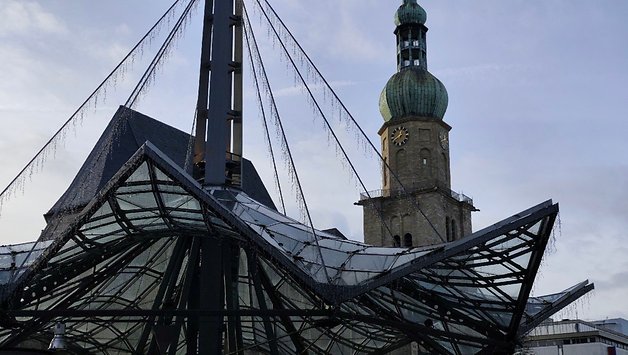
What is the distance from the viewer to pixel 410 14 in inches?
3162

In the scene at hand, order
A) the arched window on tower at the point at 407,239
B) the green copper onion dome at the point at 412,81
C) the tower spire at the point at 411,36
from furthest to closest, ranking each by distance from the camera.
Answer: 1. the tower spire at the point at 411,36
2. the green copper onion dome at the point at 412,81
3. the arched window on tower at the point at 407,239

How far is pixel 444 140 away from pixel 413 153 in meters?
3.67

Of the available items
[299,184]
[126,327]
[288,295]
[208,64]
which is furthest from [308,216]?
[126,327]

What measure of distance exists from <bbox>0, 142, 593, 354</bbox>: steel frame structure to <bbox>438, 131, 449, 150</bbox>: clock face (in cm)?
4096

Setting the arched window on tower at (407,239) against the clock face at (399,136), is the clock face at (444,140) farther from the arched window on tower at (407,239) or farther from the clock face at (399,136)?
the arched window on tower at (407,239)

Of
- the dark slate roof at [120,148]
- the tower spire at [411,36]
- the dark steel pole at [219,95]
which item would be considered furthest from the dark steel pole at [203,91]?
the tower spire at [411,36]

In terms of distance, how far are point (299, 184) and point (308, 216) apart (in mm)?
1130

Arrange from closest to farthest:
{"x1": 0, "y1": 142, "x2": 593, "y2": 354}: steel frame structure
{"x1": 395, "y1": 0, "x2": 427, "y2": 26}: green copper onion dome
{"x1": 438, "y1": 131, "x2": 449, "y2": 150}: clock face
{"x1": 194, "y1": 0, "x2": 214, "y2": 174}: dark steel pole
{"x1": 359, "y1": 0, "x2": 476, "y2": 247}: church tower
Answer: {"x1": 0, "y1": 142, "x2": 593, "y2": 354}: steel frame structure
{"x1": 194, "y1": 0, "x2": 214, "y2": 174}: dark steel pole
{"x1": 359, "y1": 0, "x2": 476, "y2": 247}: church tower
{"x1": 438, "y1": 131, "x2": 449, "y2": 150}: clock face
{"x1": 395, "y1": 0, "x2": 427, "y2": 26}: green copper onion dome

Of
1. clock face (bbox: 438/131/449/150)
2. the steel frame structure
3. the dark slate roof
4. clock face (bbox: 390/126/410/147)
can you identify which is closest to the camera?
the steel frame structure

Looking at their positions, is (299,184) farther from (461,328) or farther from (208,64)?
(461,328)

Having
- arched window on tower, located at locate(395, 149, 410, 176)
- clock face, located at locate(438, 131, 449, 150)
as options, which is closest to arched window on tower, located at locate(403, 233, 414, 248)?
arched window on tower, located at locate(395, 149, 410, 176)

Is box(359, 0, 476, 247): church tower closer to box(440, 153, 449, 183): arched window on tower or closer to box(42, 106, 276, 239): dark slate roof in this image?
box(440, 153, 449, 183): arched window on tower

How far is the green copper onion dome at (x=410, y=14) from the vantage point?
263 feet

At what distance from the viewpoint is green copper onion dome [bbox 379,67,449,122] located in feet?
254
